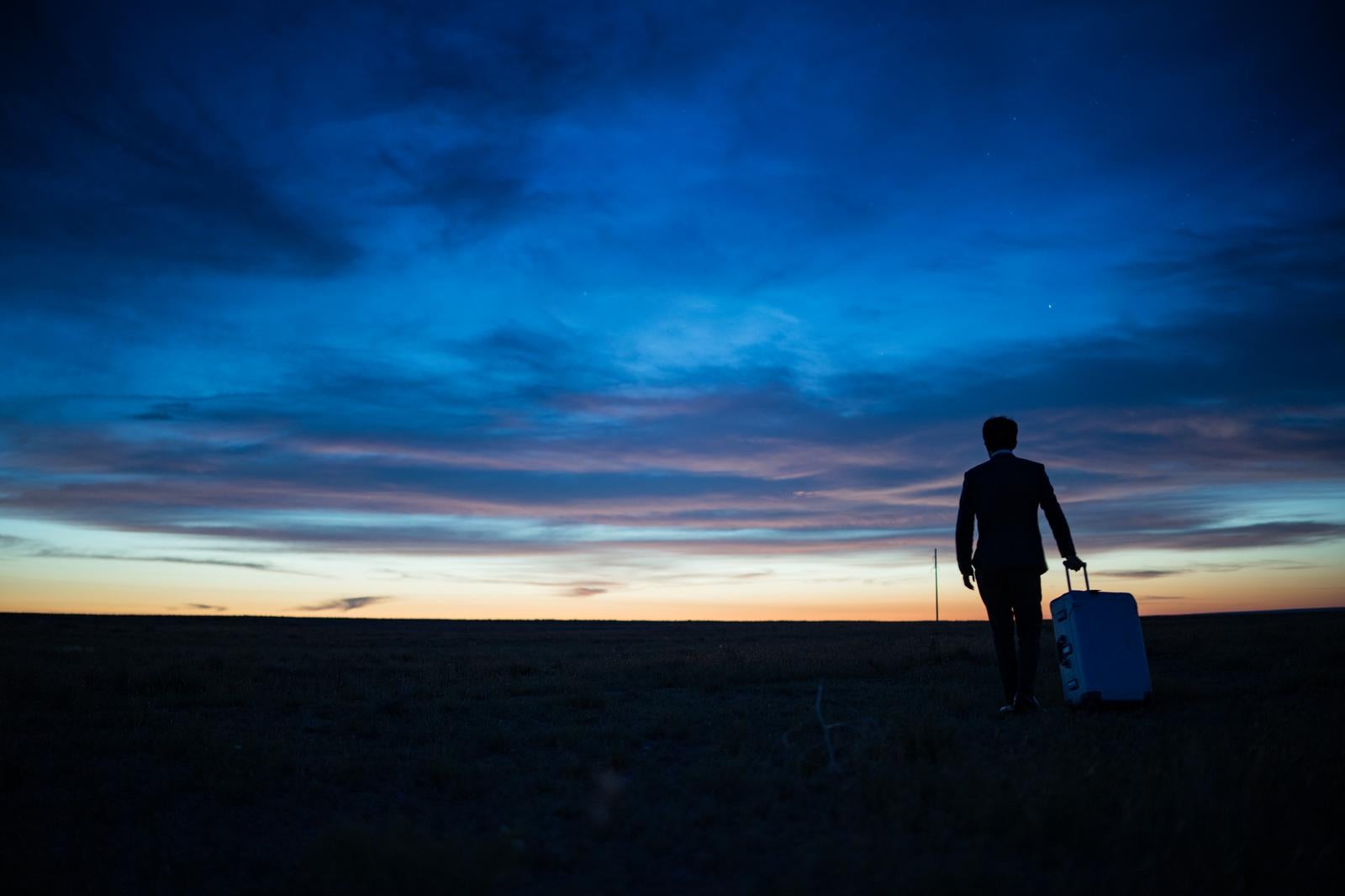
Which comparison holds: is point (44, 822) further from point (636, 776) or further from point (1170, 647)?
point (1170, 647)

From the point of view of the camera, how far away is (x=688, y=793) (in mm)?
4754

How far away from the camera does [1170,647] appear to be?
1325 cm

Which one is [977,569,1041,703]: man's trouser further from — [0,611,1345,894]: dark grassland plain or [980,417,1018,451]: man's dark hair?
[980,417,1018,451]: man's dark hair

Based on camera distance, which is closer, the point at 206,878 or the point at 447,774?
the point at 206,878

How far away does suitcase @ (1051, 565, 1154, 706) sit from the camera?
6605 millimetres

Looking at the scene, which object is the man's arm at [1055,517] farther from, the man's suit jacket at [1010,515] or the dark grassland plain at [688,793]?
the dark grassland plain at [688,793]

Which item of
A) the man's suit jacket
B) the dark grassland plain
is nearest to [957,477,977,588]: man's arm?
the man's suit jacket

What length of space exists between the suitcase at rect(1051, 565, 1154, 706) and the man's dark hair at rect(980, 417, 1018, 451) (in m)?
1.24

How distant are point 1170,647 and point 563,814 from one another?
1258cm

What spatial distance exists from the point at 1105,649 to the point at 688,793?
13.3 ft

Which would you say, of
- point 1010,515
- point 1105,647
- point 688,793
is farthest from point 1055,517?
point 688,793

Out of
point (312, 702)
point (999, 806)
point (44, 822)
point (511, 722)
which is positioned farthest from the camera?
point (312, 702)

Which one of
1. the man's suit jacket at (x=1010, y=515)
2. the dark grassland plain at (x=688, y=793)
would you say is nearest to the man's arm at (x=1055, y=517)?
the man's suit jacket at (x=1010, y=515)

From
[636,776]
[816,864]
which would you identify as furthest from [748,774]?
[816,864]
